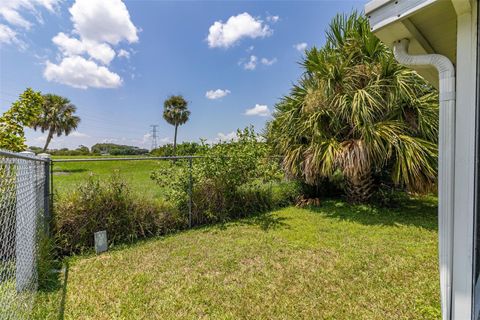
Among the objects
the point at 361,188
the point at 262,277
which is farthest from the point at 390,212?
the point at 262,277

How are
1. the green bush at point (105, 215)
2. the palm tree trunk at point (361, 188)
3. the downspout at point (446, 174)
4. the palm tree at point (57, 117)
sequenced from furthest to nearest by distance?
the palm tree at point (57, 117), the palm tree trunk at point (361, 188), the green bush at point (105, 215), the downspout at point (446, 174)

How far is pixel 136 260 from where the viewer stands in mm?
3111

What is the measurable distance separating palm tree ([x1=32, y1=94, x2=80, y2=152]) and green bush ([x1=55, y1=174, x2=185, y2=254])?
24.2 metres

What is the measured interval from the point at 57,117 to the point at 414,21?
93.9ft

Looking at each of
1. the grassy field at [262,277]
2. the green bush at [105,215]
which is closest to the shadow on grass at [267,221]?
the grassy field at [262,277]

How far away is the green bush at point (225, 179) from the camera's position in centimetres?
450

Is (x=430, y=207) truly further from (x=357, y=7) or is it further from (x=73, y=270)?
(x=73, y=270)

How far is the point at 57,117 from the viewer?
75.1ft

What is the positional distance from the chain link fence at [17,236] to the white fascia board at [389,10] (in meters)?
2.21

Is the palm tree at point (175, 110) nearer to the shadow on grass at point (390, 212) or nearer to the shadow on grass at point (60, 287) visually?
the shadow on grass at point (390, 212)

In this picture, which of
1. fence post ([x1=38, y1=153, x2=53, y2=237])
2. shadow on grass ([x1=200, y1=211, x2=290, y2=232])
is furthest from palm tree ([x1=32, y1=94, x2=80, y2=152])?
shadow on grass ([x1=200, y1=211, x2=290, y2=232])

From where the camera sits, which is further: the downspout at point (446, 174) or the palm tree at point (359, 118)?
the palm tree at point (359, 118)

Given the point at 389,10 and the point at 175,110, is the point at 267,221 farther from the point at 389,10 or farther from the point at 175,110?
the point at 175,110

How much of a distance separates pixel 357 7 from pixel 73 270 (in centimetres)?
706
